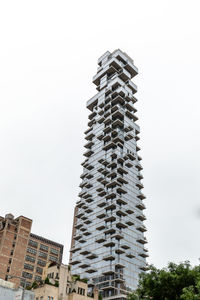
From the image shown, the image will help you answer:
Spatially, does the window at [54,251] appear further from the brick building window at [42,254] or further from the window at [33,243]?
the window at [33,243]

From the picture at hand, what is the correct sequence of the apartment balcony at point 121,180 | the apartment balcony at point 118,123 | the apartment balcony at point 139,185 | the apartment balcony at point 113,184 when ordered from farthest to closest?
1. the apartment balcony at point 118,123
2. the apartment balcony at point 139,185
3. the apartment balcony at point 121,180
4. the apartment balcony at point 113,184

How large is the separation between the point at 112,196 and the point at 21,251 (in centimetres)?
4284

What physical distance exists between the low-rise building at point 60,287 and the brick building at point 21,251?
52410 millimetres

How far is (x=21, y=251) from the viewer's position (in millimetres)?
126562

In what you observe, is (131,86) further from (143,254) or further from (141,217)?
(143,254)

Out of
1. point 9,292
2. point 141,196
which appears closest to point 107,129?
point 141,196

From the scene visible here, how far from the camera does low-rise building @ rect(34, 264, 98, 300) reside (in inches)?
2470

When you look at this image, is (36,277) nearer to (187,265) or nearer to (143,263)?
(143,263)

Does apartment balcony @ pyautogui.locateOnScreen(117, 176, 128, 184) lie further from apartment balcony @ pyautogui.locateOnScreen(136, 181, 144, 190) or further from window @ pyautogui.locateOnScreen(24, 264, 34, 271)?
window @ pyautogui.locateOnScreen(24, 264, 34, 271)

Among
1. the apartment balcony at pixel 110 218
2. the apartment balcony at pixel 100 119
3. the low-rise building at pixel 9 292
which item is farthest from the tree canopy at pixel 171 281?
the apartment balcony at pixel 100 119

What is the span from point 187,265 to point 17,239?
9867 cm

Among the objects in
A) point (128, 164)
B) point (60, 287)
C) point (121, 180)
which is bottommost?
point (60, 287)

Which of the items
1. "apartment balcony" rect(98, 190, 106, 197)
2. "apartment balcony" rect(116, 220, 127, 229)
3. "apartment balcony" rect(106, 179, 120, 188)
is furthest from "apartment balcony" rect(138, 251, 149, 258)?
"apartment balcony" rect(106, 179, 120, 188)

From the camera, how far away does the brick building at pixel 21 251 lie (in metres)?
120
